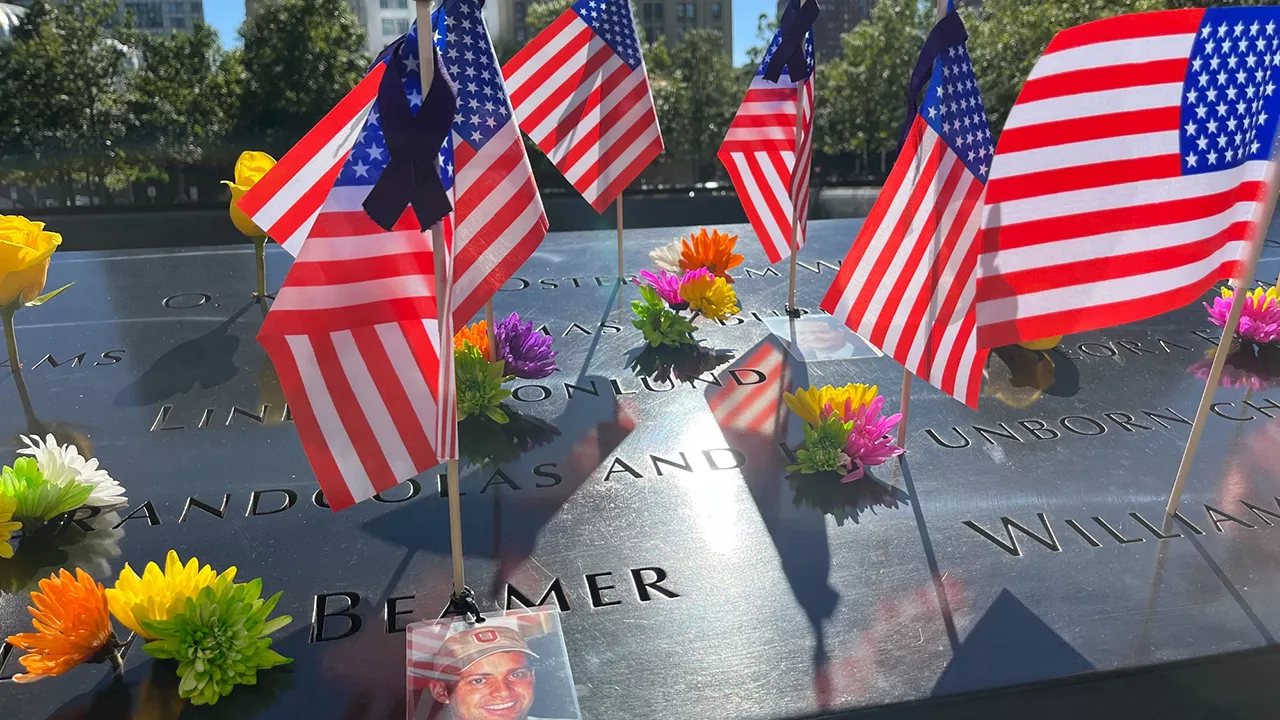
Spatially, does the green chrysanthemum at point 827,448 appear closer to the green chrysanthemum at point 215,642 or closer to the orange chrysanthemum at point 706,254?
the green chrysanthemum at point 215,642

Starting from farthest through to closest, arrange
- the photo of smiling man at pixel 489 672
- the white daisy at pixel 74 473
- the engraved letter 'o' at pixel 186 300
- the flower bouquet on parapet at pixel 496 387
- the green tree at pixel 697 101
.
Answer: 1. the green tree at pixel 697 101
2. the engraved letter 'o' at pixel 186 300
3. the flower bouquet on parapet at pixel 496 387
4. the white daisy at pixel 74 473
5. the photo of smiling man at pixel 489 672

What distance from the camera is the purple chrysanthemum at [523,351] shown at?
5.35 meters

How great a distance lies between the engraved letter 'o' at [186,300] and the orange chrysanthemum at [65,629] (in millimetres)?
4687

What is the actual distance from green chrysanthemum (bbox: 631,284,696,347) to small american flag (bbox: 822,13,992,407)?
1912 mm

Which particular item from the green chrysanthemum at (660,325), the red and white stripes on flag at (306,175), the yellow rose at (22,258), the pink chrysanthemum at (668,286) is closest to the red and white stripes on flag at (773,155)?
the pink chrysanthemum at (668,286)

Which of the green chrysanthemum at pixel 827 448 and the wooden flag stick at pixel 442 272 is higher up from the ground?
the wooden flag stick at pixel 442 272

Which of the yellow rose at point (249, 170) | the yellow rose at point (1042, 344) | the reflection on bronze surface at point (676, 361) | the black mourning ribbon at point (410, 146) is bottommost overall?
the reflection on bronze surface at point (676, 361)

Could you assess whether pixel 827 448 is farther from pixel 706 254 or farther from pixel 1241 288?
pixel 706 254

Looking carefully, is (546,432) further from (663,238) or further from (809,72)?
(663,238)

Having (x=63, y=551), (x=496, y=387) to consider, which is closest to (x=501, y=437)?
(x=496, y=387)

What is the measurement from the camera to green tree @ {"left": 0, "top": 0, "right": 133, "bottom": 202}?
2381 cm

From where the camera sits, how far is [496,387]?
5062 millimetres

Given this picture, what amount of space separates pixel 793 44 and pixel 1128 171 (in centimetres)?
282

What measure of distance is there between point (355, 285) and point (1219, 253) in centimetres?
342
